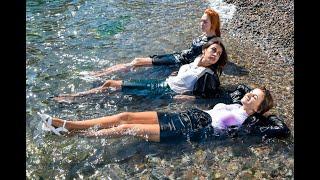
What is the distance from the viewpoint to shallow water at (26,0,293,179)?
714cm

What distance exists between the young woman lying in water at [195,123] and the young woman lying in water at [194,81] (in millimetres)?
1045

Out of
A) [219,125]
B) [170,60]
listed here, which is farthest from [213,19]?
[219,125]

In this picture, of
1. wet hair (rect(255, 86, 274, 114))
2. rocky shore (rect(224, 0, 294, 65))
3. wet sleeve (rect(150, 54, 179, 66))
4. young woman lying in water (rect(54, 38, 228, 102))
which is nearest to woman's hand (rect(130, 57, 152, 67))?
wet sleeve (rect(150, 54, 179, 66))

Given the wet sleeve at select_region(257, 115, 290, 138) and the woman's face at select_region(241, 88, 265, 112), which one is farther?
the wet sleeve at select_region(257, 115, 290, 138)

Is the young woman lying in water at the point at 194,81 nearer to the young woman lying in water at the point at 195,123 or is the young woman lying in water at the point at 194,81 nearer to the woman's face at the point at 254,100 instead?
the young woman lying in water at the point at 195,123

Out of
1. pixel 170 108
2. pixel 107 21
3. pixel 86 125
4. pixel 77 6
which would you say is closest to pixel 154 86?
pixel 170 108

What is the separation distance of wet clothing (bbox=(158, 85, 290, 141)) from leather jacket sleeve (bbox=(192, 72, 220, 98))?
3.52 ft

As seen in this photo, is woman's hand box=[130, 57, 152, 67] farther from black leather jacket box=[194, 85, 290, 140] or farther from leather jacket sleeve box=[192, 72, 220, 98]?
black leather jacket box=[194, 85, 290, 140]

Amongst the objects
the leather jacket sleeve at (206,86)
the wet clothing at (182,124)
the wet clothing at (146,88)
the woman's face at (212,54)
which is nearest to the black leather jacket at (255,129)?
the wet clothing at (182,124)

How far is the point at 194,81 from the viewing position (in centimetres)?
883

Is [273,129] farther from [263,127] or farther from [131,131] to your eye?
[131,131]

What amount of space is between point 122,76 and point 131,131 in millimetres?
3232

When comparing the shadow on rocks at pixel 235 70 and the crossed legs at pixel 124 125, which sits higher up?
the shadow on rocks at pixel 235 70

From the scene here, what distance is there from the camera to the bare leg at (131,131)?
729cm
